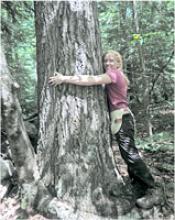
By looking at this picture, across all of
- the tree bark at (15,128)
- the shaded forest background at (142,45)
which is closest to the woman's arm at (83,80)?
the tree bark at (15,128)

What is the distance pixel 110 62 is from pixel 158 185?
68.3 inches

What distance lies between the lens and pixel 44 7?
430 cm

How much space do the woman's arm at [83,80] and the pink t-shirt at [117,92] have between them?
19 centimetres

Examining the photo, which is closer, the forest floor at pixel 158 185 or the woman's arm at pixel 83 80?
the woman's arm at pixel 83 80

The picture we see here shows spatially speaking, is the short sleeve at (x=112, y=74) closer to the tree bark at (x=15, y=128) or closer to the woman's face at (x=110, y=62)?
the woman's face at (x=110, y=62)

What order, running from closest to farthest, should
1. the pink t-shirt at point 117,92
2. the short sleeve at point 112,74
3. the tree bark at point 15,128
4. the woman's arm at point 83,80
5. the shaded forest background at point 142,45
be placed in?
the tree bark at point 15,128
the woman's arm at point 83,80
the short sleeve at point 112,74
the pink t-shirt at point 117,92
the shaded forest background at point 142,45

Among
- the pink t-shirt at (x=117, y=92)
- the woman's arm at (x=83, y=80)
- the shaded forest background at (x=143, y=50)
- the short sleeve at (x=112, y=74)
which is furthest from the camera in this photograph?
the shaded forest background at (x=143, y=50)

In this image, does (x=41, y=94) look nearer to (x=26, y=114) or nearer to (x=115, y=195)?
(x=115, y=195)

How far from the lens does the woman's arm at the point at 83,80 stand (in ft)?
13.4

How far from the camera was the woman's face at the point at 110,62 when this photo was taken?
14.3 feet

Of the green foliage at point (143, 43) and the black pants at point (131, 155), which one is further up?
the green foliage at point (143, 43)

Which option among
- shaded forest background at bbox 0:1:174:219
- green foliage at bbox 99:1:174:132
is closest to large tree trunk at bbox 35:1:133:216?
shaded forest background at bbox 0:1:174:219

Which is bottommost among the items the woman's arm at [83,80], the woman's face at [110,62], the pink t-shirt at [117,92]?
the pink t-shirt at [117,92]

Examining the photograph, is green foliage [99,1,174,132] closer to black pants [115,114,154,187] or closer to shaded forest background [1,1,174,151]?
Answer: shaded forest background [1,1,174,151]
